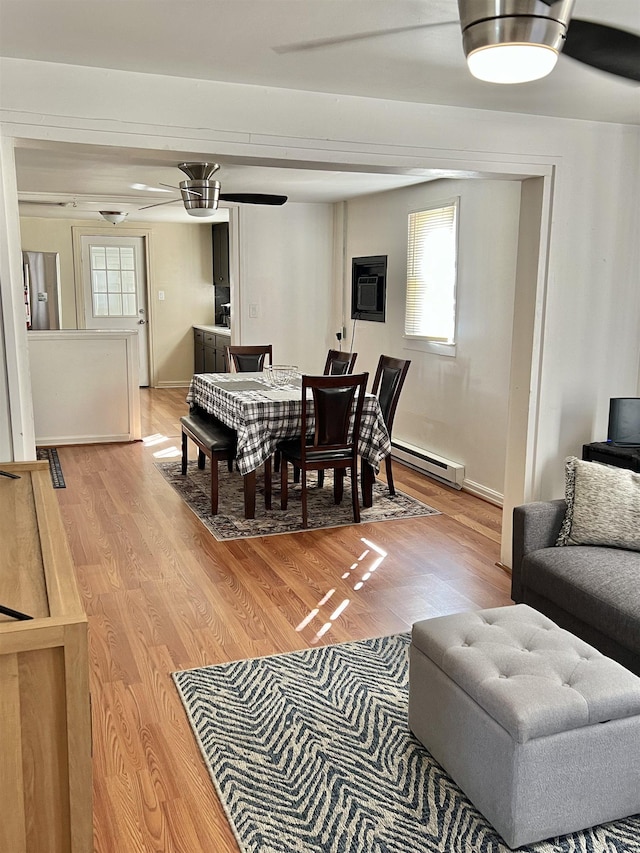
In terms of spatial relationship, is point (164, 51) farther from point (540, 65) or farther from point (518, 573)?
point (518, 573)

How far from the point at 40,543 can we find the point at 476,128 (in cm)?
266

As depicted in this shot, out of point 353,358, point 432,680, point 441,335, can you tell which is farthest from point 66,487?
point 432,680

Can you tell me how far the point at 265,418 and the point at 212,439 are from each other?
43 cm

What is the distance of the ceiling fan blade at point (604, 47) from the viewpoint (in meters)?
1.54

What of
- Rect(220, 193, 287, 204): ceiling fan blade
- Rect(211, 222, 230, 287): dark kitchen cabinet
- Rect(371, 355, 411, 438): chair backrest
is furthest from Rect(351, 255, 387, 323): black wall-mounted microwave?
Rect(211, 222, 230, 287): dark kitchen cabinet

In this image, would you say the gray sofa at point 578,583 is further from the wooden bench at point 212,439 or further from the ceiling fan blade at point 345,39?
the wooden bench at point 212,439

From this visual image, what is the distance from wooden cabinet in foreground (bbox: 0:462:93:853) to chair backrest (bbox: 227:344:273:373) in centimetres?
493

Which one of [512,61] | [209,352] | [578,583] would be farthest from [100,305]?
[512,61]

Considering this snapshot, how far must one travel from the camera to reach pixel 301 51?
2.60m

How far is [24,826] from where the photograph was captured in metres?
1.50

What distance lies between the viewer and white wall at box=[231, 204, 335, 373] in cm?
736

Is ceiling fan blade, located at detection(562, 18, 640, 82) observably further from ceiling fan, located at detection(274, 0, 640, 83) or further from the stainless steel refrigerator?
the stainless steel refrigerator

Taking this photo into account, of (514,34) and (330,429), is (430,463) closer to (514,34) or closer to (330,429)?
(330,429)

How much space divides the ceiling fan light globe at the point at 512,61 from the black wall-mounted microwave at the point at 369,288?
519cm
